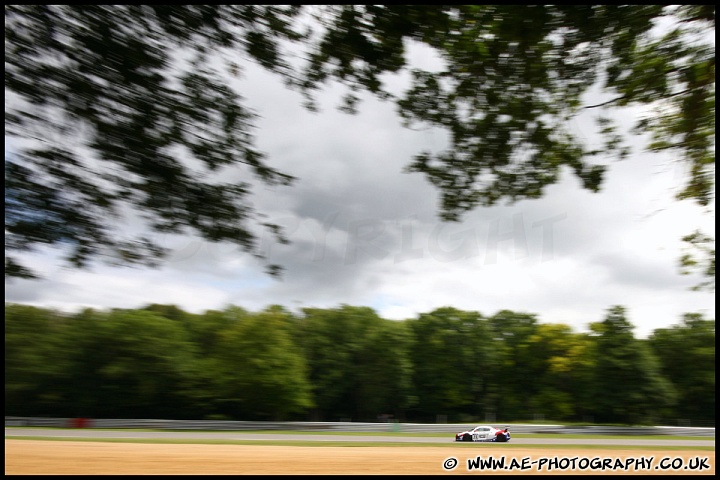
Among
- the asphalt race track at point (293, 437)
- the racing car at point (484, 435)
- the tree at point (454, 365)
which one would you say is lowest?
the racing car at point (484, 435)

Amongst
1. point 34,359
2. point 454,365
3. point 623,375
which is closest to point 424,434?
point 454,365

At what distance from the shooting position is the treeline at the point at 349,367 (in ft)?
7.05

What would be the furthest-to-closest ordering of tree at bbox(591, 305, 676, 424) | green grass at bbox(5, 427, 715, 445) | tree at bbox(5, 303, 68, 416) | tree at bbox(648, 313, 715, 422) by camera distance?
tree at bbox(591, 305, 676, 424)
tree at bbox(648, 313, 715, 422)
green grass at bbox(5, 427, 715, 445)
tree at bbox(5, 303, 68, 416)

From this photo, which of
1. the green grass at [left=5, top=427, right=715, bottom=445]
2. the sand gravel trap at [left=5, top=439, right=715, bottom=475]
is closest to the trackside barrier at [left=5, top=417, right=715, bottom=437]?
the green grass at [left=5, top=427, right=715, bottom=445]

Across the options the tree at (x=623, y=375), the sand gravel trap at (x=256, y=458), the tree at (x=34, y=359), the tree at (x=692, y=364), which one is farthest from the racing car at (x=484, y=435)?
the tree at (x=34, y=359)

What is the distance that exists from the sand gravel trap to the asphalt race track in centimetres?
6

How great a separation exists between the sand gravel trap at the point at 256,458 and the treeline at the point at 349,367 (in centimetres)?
25

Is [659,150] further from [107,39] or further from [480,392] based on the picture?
[107,39]

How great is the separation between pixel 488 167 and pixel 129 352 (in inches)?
90.6

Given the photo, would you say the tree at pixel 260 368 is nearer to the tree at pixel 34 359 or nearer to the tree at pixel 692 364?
the tree at pixel 34 359

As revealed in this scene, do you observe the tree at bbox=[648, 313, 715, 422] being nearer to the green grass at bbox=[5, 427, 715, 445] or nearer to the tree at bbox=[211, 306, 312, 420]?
the green grass at bbox=[5, 427, 715, 445]

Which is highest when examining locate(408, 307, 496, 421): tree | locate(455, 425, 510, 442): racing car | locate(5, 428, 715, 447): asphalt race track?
locate(408, 307, 496, 421): tree

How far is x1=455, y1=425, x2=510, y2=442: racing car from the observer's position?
3.12 metres

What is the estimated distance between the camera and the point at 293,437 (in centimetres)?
282
